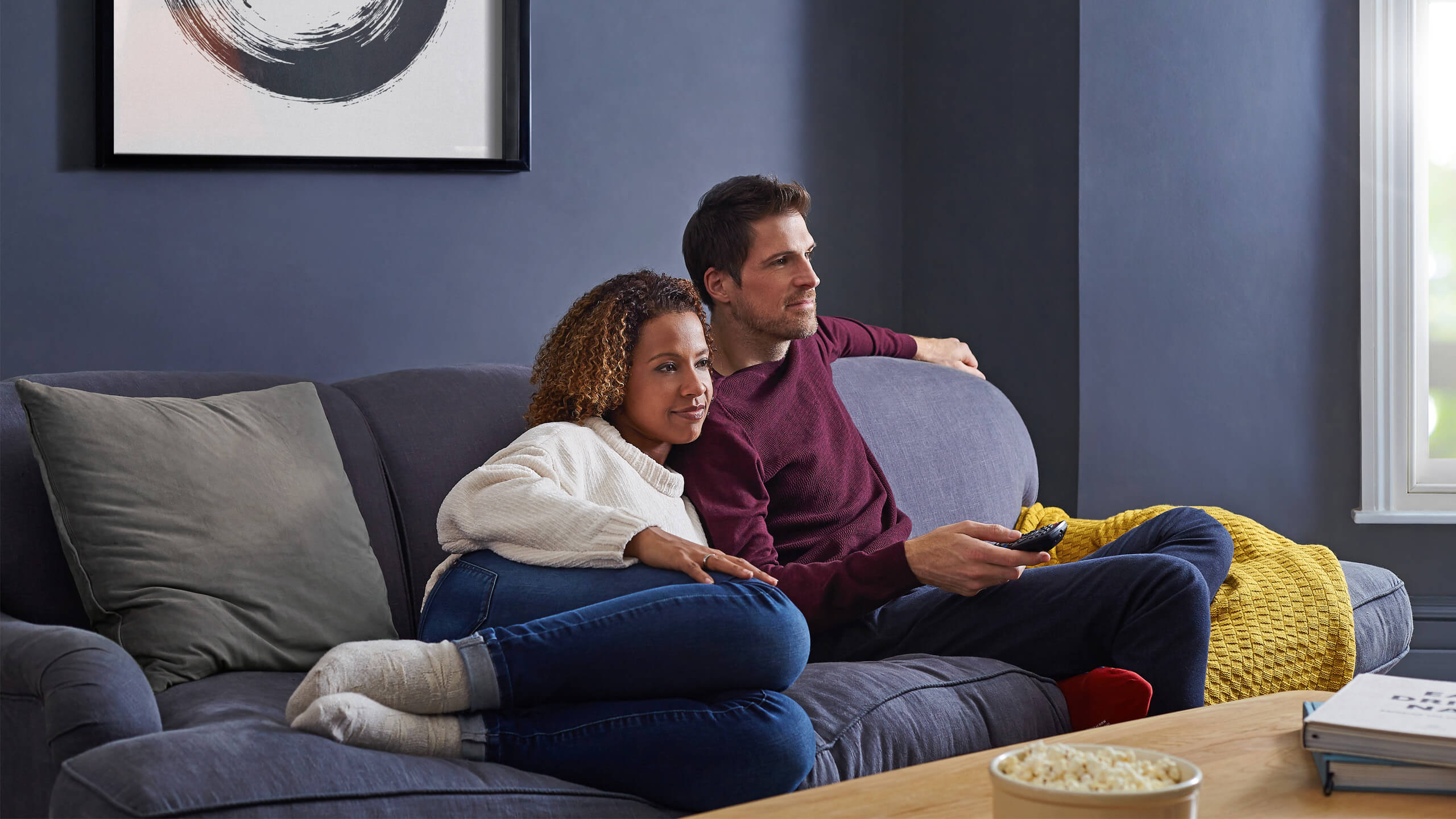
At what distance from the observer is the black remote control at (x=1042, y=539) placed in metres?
1.63

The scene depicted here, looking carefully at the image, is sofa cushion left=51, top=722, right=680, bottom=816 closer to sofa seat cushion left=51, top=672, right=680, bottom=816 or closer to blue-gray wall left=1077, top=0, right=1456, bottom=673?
sofa seat cushion left=51, top=672, right=680, bottom=816

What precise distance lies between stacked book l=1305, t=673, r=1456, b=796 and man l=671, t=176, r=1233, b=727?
1.89 ft

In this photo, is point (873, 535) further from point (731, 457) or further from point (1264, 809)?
point (1264, 809)

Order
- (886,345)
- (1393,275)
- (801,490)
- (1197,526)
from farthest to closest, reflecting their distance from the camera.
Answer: (1393,275) < (886,345) < (801,490) < (1197,526)

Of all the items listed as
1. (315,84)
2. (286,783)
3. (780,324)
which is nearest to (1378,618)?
(780,324)

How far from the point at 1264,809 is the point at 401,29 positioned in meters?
2.22

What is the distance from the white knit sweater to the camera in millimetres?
1492

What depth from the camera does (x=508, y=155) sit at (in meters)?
2.58

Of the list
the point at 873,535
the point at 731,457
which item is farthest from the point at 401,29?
A: the point at 873,535

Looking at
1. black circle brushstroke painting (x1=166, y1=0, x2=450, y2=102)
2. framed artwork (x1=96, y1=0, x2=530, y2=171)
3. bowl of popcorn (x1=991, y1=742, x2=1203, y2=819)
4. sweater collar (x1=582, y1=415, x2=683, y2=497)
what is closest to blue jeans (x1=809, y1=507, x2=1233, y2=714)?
sweater collar (x1=582, y1=415, x2=683, y2=497)

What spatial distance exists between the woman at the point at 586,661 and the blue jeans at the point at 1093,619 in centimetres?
37

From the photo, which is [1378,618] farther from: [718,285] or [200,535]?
[200,535]

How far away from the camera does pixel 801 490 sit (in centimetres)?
194

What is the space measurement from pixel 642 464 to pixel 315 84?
1.24 m
